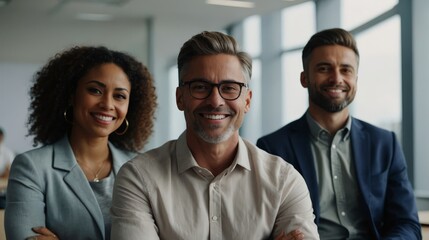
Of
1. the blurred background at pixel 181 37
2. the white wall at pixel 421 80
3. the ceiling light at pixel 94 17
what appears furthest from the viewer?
the ceiling light at pixel 94 17

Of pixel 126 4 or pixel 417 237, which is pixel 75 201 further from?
pixel 126 4

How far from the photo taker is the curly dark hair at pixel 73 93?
2.71m

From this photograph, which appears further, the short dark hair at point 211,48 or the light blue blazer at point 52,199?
the light blue blazer at point 52,199

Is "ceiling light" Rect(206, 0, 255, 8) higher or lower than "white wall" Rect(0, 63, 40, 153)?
higher

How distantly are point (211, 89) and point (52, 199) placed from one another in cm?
87

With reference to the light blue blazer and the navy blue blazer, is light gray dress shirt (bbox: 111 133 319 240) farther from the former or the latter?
the navy blue blazer

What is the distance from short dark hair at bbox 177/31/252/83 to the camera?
212cm

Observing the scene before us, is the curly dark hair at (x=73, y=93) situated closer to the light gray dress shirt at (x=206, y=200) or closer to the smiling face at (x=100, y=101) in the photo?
the smiling face at (x=100, y=101)

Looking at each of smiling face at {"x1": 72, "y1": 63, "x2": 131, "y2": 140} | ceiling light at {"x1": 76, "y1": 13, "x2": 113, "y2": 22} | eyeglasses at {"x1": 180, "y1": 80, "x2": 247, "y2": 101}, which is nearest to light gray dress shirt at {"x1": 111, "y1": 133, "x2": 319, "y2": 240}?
eyeglasses at {"x1": 180, "y1": 80, "x2": 247, "y2": 101}

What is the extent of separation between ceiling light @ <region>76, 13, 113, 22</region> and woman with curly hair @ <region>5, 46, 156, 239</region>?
7.43 m

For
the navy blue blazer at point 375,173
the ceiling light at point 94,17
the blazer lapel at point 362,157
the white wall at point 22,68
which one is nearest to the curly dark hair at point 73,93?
the navy blue blazer at point 375,173

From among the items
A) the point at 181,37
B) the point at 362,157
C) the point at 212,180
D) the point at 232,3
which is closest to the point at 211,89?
the point at 212,180

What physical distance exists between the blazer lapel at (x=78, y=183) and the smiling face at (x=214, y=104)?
0.63 meters

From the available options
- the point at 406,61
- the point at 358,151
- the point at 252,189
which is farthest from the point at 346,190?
the point at 406,61
